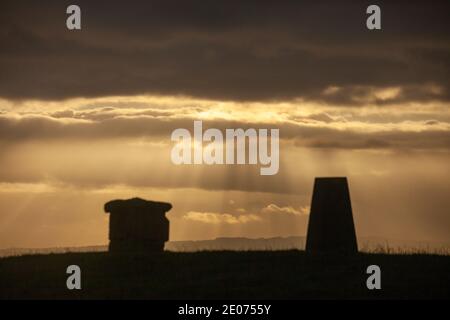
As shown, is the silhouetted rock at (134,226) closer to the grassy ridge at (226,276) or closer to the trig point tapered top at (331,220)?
the grassy ridge at (226,276)

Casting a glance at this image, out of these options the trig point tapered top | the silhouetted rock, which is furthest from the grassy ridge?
the silhouetted rock

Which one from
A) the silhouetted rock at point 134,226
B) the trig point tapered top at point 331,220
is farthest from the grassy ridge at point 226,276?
the silhouetted rock at point 134,226

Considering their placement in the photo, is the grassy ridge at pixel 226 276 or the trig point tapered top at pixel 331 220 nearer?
the grassy ridge at pixel 226 276

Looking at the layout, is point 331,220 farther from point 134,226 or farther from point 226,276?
point 134,226

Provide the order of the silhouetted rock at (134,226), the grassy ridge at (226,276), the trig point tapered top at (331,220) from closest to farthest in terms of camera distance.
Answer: the grassy ridge at (226,276) → the trig point tapered top at (331,220) → the silhouetted rock at (134,226)

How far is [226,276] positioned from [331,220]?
5.63 meters

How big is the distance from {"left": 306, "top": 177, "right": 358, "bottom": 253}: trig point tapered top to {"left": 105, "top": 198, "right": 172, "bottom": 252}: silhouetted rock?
18.8 feet

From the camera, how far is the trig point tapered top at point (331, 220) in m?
32.7

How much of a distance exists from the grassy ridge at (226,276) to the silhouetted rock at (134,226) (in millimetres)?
2419

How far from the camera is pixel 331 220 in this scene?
32.7m
